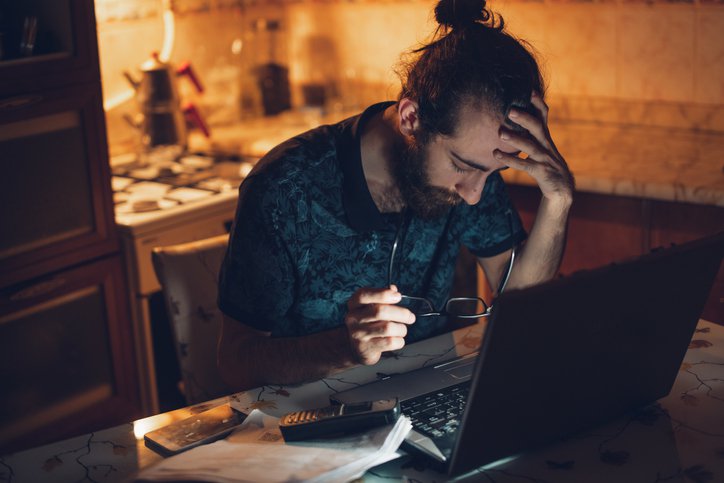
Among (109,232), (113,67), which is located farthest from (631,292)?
(113,67)

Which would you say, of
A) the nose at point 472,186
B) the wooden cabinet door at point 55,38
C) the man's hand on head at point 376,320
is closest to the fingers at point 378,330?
the man's hand on head at point 376,320

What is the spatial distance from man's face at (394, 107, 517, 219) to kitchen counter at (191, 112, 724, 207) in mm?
866

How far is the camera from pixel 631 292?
1125 mm

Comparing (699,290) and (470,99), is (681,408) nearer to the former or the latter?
(699,290)

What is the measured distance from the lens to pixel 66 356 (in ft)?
8.17

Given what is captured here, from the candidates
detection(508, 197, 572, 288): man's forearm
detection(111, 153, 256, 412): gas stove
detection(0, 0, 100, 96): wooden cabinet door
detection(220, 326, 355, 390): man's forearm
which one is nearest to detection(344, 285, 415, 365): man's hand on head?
detection(220, 326, 355, 390): man's forearm

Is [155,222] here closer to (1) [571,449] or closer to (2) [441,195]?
(2) [441,195]

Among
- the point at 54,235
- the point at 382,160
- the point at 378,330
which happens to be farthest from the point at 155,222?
the point at 378,330

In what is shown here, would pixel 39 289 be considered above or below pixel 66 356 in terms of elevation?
above

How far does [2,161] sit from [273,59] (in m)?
1.44

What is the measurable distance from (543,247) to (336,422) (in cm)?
75

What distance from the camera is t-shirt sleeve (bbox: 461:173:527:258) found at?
1.91 metres

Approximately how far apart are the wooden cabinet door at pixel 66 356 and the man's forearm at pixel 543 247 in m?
1.18

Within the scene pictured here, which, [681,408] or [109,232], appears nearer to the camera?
[681,408]
